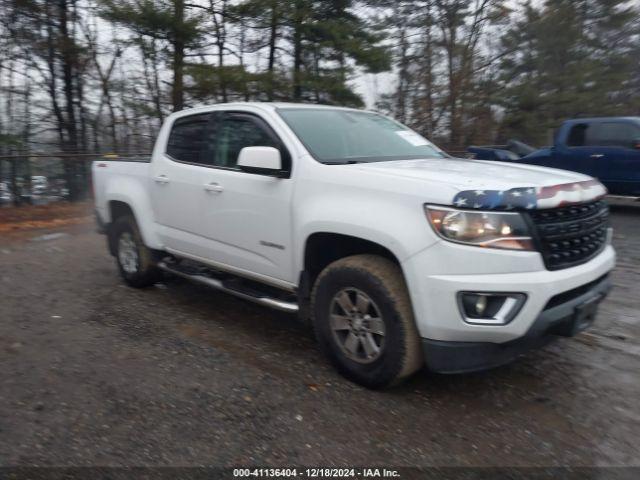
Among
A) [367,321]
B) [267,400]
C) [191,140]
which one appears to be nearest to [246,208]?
[191,140]

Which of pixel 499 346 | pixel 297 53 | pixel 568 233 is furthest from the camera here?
pixel 297 53

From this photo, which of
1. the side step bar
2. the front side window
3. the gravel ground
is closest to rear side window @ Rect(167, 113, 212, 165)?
the front side window

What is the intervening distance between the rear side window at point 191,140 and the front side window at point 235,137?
15 cm

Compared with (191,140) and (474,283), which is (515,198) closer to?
(474,283)

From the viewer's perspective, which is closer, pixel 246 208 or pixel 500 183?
pixel 500 183

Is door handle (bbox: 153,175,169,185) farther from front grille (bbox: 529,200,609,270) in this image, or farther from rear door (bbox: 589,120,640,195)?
rear door (bbox: 589,120,640,195)

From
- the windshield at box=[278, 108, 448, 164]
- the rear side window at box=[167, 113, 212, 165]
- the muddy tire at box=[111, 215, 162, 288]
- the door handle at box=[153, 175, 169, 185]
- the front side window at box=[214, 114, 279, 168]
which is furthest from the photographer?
the muddy tire at box=[111, 215, 162, 288]

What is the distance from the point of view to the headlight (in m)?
2.96

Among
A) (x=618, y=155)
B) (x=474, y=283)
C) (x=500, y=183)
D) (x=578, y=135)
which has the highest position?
(x=578, y=135)

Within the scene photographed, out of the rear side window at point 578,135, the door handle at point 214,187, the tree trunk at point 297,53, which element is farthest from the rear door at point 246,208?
the tree trunk at point 297,53

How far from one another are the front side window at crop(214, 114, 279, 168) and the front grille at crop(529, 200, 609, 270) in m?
2.08

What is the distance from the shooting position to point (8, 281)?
21.0 ft

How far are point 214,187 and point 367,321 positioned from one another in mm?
1821

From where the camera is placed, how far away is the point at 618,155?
417 inches
